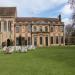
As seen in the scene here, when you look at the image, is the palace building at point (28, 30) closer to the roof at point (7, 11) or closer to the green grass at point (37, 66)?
the roof at point (7, 11)

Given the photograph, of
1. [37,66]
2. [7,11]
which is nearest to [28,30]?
[7,11]

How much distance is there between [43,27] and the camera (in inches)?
2948

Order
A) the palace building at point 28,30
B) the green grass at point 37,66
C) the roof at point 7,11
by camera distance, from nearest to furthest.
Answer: the green grass at point 37,66
the palace building at point 28,30
the roof at point 7,11

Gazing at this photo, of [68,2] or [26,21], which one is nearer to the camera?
[68,2]

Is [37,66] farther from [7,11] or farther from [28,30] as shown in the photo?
[7,11]

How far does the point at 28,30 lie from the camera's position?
74.7 m


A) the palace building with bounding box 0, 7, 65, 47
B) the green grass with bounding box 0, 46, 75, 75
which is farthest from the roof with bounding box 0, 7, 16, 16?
the green grass with bounding box 0, 46, 75, 75

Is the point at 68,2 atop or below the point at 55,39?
atop

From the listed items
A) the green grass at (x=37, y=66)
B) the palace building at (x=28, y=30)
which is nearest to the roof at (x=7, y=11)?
the palace building at (x=28, y=30)

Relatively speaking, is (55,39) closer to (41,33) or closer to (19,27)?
(41,33)

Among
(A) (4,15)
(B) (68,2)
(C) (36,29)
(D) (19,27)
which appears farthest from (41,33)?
(B) (68,2)

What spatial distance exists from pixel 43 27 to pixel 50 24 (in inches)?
85.1

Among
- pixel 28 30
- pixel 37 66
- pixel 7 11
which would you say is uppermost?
pixel 7 11

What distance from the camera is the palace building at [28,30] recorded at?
72312 millimetres
